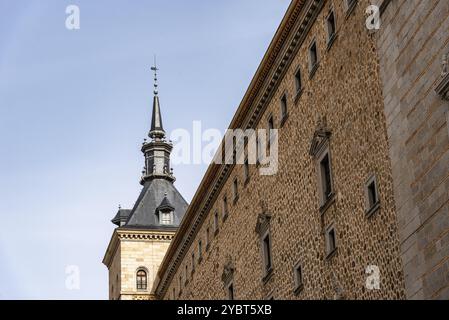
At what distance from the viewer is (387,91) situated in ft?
84.2

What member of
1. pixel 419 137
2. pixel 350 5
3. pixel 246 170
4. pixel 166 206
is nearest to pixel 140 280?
pixel 166 206

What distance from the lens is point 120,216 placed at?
233 ft

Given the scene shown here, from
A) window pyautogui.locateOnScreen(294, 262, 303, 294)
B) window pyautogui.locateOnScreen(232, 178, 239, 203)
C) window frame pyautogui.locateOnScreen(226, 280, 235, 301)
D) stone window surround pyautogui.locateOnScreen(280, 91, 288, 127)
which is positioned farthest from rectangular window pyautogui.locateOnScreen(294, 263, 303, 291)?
window pyautogui.locateOnScreen(232, 178, 239, 203)

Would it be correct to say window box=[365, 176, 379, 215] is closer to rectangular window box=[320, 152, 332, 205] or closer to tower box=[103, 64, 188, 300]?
rectangular window box=[320, 152, 332, 205]

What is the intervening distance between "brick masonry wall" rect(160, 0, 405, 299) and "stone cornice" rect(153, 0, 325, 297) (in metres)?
0.40

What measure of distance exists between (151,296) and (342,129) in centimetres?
3697

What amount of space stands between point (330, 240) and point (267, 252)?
6.64 meters

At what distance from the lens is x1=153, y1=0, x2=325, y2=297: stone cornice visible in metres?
32.8

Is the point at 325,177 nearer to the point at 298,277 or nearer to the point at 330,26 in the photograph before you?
the point at 298,277

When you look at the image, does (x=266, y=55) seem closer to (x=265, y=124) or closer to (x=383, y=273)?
(x=265, y=124)
